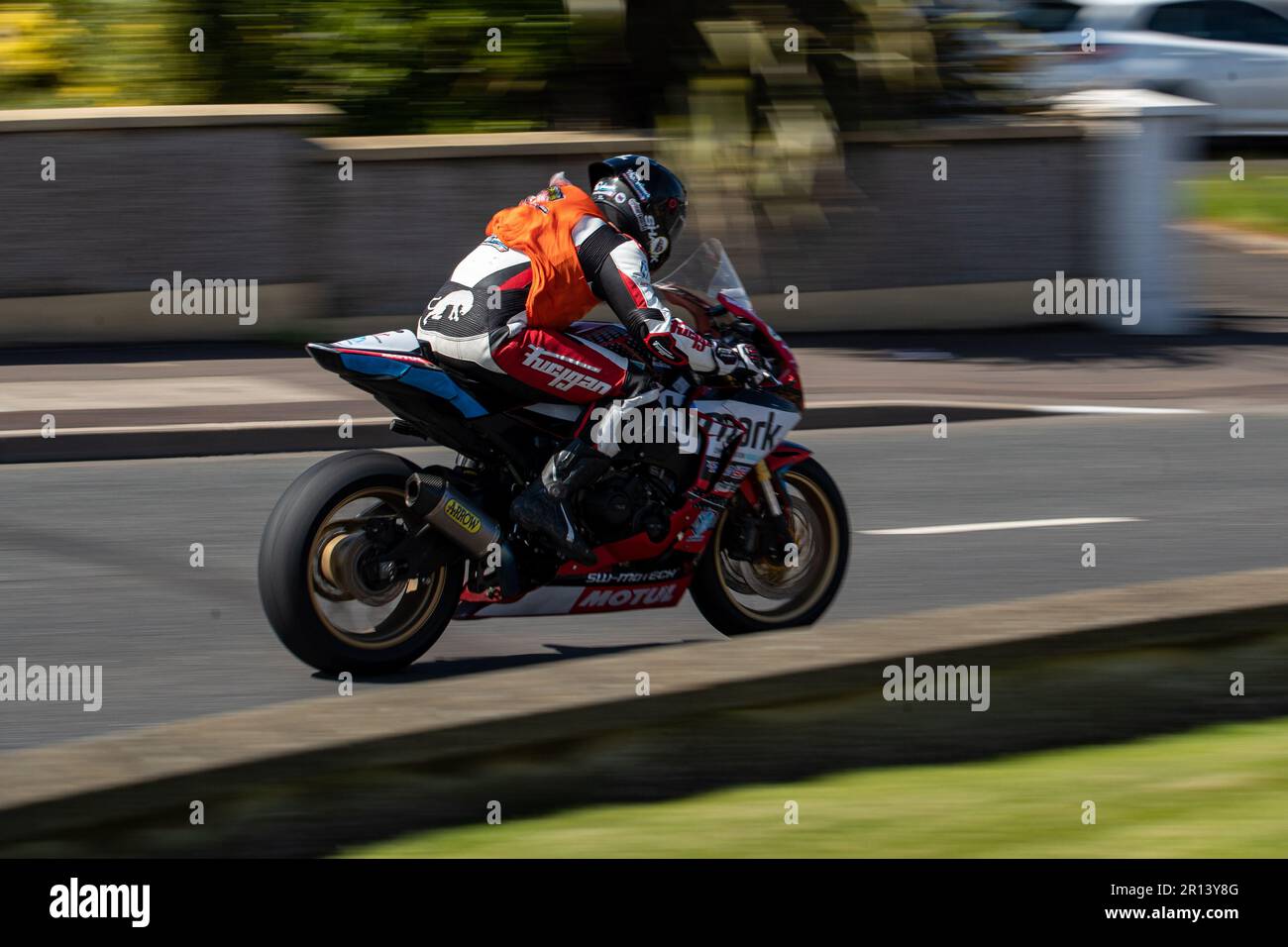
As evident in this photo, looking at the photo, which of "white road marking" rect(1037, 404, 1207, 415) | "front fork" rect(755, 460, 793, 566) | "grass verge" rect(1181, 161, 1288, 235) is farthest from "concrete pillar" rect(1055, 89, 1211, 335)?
"front fork" rect(755, 460, 793, 566)

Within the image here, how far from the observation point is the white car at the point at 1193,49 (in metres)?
24.7

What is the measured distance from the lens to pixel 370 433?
482 inches

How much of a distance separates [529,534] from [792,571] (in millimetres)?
1124

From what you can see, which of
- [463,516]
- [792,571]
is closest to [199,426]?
[792,571]

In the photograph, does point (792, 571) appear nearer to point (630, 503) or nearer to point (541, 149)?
point (630, 503)

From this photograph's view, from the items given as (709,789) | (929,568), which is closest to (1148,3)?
(929,568)

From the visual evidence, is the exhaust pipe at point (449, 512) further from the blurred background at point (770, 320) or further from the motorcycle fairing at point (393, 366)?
the blurred background at point (770, 320)


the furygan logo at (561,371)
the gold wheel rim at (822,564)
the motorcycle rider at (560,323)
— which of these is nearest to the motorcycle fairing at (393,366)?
the motorcycle rider at (560,323)

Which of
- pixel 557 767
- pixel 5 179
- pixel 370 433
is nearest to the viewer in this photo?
pixel 557 767

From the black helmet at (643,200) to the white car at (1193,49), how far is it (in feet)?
59.4

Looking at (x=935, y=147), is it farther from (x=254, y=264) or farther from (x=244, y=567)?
(x=244, y=567)

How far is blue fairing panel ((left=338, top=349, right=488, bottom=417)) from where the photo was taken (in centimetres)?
649

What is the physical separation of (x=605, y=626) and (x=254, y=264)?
8.32 m
